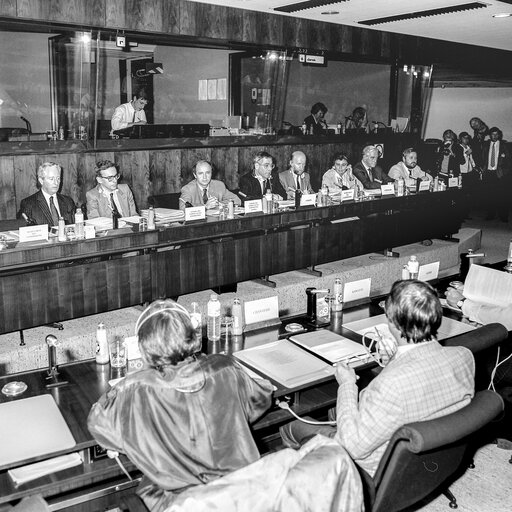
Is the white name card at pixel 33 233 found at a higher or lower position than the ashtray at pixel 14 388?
higher

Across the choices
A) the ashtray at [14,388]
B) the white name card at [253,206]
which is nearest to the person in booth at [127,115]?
the white name card at [253,206]

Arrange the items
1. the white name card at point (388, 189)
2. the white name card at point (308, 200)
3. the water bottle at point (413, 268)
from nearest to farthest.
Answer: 1. the water bottle at point (413, 268)
2. the white name card at point (308, 200)
3. the white name card at point (388, 189)

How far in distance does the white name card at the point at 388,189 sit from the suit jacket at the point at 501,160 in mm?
4063

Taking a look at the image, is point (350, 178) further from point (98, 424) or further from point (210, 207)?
point (98, 424)

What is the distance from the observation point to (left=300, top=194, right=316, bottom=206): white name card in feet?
16.0

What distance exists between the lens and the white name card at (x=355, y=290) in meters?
3.17

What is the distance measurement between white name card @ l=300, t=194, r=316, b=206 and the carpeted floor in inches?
96.9

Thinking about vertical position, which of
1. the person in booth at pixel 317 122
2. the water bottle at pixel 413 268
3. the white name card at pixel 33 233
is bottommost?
the water bottle at pixel 413 268

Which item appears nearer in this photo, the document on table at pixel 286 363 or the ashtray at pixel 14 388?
the ashtray at pixel 14 388

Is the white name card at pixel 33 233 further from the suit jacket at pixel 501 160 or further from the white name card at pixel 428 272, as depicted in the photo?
the suit jacket at pixel 501 160

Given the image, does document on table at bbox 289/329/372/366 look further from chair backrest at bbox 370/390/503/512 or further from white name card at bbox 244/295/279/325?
chair backrest at bbox 370/390/503/512

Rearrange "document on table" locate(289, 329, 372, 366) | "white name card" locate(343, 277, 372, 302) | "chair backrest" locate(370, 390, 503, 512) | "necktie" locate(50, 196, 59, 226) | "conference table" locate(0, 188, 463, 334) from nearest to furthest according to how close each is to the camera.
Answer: "chair backrest" locate(370, 390, 503, 512), "document on table" locate(289, 329, 372, 366), "white name card" locate(343, 277, 372, 302), "conference table" locate(0, 188, 463, 334), "necktie" locate(50, 196, 59, 226)

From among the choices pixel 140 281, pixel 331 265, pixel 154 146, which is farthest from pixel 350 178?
pixel 140 281

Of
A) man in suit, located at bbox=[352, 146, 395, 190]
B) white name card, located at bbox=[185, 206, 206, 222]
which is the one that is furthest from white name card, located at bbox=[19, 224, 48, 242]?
man in suit, located at bbox=[352, 146, 395, 190]
